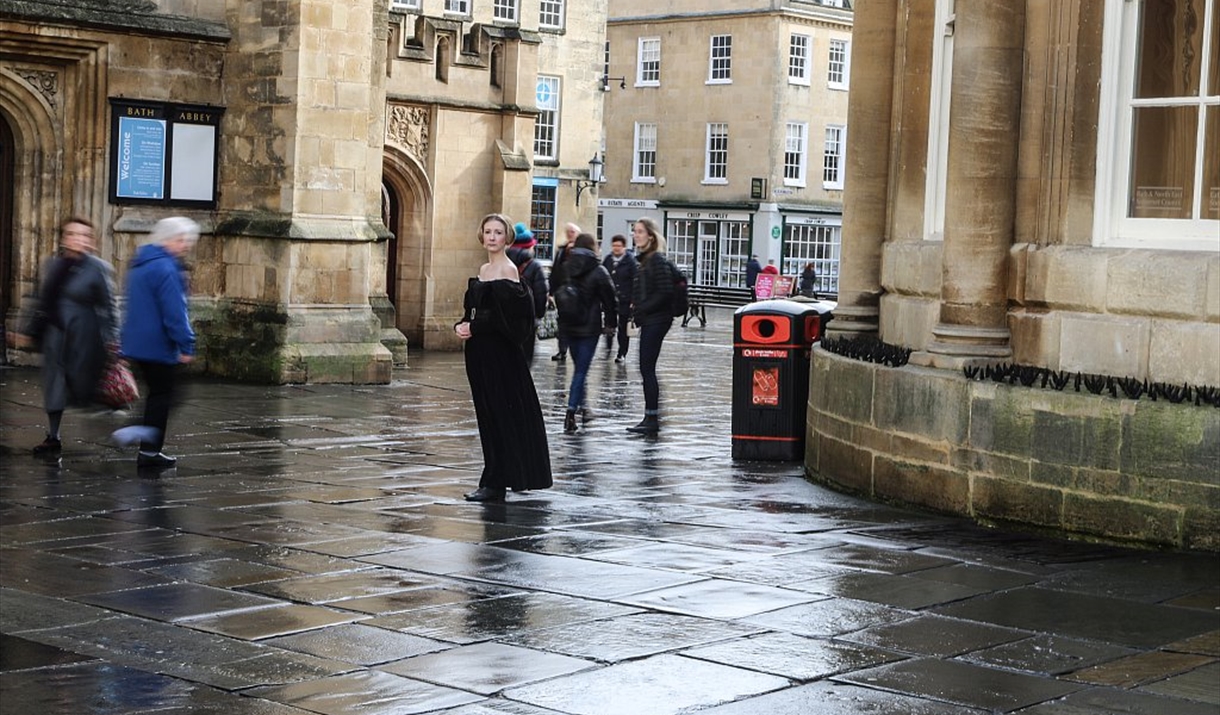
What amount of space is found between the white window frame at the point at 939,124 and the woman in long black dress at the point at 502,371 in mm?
3037

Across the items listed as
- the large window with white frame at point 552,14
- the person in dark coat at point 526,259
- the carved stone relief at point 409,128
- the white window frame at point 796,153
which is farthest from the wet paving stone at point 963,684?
the white window frame at point 796,153

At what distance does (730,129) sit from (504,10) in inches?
913

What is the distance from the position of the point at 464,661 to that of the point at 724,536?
11.5 feet

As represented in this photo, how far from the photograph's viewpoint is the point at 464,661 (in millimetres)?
6895

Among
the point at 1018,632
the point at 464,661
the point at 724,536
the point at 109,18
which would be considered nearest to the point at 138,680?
the point at 464,661

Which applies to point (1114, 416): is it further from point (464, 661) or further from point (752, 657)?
point (464, 661)

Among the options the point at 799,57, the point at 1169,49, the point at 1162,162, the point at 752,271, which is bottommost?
the point at 752,271

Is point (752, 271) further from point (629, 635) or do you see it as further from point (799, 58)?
point (629, 635)

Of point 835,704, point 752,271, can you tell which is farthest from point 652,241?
point 752,271

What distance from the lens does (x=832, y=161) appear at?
6262 centimetres

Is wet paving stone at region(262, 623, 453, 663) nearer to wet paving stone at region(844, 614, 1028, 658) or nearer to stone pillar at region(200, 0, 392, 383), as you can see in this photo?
wet paving stone at region(844, 614, 1028, 658)

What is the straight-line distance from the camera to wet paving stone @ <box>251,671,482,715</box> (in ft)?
20.2

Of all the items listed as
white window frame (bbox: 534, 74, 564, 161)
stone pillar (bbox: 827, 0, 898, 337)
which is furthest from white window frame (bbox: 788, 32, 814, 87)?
stone pillar (bbox: 827, 0, 898, 337)

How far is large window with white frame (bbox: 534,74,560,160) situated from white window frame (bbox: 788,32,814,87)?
1856 centimetres
